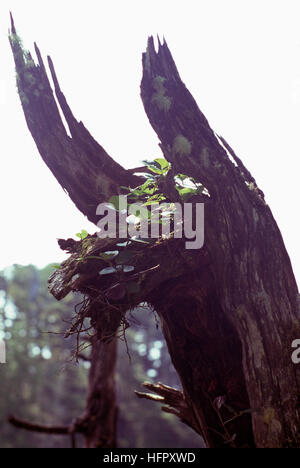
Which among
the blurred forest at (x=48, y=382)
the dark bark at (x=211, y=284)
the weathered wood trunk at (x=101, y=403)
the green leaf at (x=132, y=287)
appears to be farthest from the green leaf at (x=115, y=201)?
the blurred forest at (x=48, y=382)

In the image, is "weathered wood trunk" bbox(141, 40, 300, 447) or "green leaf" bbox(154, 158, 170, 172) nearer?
"weathered wood trunk" bbox(141, 40, 300, 447)

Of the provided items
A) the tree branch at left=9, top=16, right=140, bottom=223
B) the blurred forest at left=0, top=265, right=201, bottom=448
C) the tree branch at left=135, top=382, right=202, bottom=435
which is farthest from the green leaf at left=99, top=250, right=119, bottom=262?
the blurred forest at left=0, top=265, right=201, bottom=448

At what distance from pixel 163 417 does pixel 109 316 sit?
29262 millimetres

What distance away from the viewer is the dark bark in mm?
2756

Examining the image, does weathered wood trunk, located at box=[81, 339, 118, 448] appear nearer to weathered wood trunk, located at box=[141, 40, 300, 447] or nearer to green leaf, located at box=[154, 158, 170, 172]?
weathered wood trunk, located at box=[141, 40, 300, 447]

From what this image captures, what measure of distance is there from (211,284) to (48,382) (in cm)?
3500

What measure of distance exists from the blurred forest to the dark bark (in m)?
21.0

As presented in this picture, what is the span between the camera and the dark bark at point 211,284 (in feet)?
9.04

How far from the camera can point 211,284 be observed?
9.93ft

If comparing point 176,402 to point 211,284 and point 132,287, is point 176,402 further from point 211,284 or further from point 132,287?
point 132,287

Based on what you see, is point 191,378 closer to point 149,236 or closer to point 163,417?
point 149,236

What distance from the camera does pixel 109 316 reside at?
117 inches
